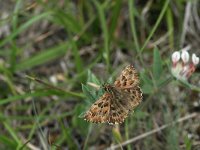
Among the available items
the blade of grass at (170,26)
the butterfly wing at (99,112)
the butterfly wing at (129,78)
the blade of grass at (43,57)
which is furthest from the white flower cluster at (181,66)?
the blade of grass at (43,57)

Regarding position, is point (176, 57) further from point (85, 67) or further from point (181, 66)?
point (85, 67)

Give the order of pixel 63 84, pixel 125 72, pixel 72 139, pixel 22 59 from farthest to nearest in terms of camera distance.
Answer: pixel 22 59 < pixel 63 84 < pixel 72 139 < pixel 125 72

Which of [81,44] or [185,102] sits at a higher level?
[81,44]

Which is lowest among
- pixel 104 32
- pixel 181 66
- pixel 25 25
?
pixel 181 66

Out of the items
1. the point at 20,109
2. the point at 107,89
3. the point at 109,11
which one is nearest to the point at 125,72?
the point at 107,89

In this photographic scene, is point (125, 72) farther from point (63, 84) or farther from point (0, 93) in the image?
point (0, 93)

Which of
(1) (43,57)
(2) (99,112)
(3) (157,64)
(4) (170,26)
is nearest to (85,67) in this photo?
(1) (43,57)

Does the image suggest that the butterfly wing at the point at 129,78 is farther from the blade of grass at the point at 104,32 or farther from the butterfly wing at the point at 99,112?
the blade of grass at the point at 104,32
